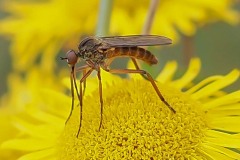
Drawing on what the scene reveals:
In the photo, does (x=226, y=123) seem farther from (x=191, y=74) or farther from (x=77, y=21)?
(x=77, y=21)

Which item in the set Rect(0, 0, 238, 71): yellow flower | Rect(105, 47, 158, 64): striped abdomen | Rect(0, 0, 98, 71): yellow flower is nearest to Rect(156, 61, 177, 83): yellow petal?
Rect(105, 47, 158, 64): striped abdomen

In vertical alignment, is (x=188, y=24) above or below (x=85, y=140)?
above

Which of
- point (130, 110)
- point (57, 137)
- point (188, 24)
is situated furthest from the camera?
point (188, 24)

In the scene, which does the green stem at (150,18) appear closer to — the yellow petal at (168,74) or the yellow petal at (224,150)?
the yellow petal at (168,74)

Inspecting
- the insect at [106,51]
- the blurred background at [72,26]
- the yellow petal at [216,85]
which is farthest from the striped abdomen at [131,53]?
the blurred background at [72,26]

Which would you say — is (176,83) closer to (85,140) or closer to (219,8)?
(85,140)

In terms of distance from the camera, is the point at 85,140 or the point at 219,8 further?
the point at 219,8

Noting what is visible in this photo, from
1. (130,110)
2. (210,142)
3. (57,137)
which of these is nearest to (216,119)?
(210,142)
